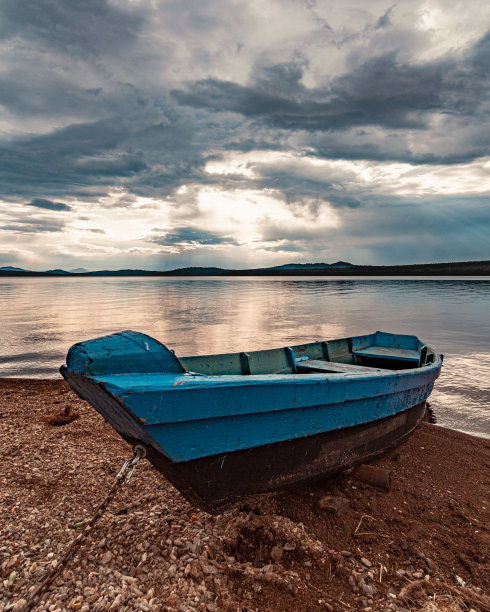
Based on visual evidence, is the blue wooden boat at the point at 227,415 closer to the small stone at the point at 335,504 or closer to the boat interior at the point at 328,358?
the small stone at the point at 335,504

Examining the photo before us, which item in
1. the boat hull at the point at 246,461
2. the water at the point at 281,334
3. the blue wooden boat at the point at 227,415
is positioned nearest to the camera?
the blue wooden boat at the point at 227,415

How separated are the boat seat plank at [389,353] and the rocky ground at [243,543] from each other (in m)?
3.18

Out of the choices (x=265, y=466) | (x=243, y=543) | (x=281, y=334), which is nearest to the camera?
(x=243, y=543)

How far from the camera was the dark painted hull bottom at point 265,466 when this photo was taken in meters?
3.85

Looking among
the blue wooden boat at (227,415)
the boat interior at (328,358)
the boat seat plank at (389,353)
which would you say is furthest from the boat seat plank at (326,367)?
the boat seat plank at (389,353)

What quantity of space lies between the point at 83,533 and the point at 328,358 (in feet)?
22.8

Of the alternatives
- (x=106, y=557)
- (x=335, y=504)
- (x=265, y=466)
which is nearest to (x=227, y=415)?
(x=265, y=466)

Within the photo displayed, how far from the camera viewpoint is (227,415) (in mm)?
3691

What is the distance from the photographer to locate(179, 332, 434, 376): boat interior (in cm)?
629

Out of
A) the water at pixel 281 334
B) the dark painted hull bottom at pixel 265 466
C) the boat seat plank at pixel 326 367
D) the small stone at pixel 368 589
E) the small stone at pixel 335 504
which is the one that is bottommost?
the water at pixel 281 334

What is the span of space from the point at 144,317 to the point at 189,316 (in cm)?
397

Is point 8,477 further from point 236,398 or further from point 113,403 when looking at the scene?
point 236,398

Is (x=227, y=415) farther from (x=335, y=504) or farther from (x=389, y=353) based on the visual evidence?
(x=389, y=353)

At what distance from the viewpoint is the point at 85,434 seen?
270 inches
